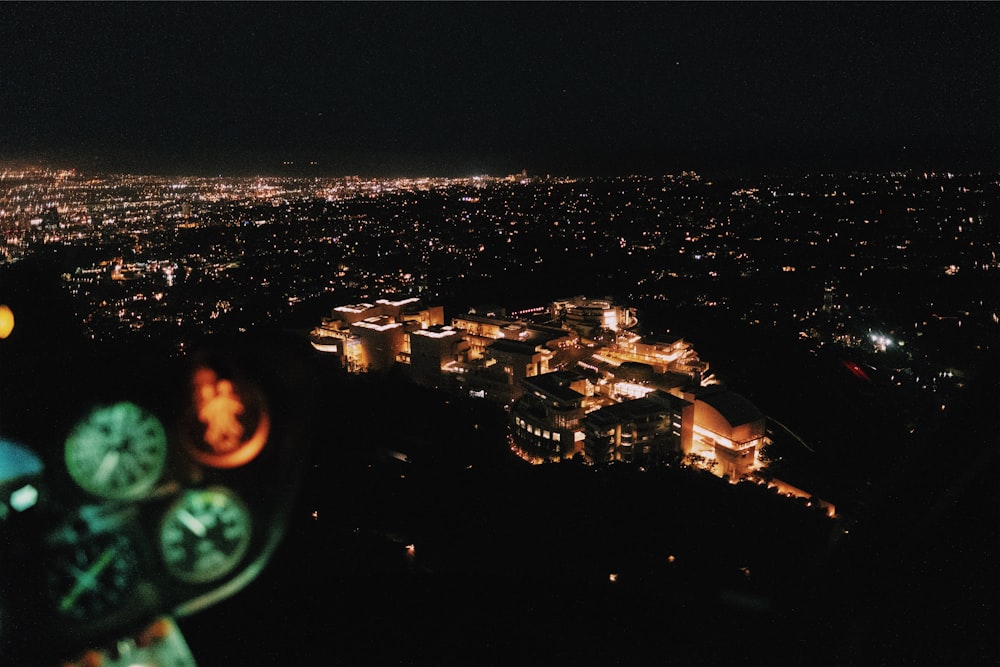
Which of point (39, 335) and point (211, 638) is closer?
point (211, 638)

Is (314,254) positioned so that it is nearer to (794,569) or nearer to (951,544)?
(794,569)

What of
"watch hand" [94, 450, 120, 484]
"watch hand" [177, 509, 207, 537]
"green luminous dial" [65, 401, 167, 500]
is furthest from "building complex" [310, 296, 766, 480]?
"watch hand" [94, 450, 120, 484]

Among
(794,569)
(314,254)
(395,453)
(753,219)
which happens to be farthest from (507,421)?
(753,219)

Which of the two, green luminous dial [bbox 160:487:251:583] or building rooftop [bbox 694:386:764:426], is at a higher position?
green luminous dial [bbox 160:487:251:583]

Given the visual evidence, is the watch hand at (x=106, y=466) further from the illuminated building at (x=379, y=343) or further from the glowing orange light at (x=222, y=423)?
the illuminated building at (x=379, y=343)

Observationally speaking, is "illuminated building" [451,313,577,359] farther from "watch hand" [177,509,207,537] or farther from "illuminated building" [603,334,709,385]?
"watch hand" [177,509,207,537]

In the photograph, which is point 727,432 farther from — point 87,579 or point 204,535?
point 87,579

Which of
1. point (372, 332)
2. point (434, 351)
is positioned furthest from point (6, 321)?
point (372, 332)
